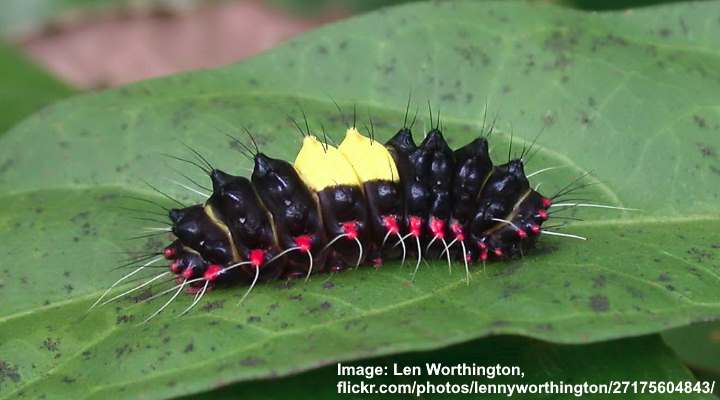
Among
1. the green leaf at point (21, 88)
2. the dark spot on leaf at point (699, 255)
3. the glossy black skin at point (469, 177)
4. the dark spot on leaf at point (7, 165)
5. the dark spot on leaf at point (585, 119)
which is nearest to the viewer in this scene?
the dark spot on leaf at point (699, 255)

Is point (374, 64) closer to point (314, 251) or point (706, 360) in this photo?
point (314, 251)

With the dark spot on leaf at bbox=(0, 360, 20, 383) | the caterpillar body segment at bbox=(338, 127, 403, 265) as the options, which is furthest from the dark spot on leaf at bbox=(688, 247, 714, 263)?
the dark spot on leaf at bbox=(0, 360, 20, 383)

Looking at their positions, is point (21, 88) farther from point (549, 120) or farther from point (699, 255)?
point (699, 255)

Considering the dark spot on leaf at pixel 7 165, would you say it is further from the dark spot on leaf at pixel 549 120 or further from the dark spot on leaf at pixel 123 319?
the dark spot on leaf at pixel 549 120

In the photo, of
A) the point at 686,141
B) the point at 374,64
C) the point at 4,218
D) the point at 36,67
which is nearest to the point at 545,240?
the point at 686,141

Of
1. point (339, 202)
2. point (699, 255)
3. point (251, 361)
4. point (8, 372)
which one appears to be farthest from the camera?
point (339, 202)

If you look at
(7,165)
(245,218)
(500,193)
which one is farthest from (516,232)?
(7,165)

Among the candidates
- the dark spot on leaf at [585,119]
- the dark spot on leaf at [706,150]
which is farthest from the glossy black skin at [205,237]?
the dark spot on leaf at [706,150]
